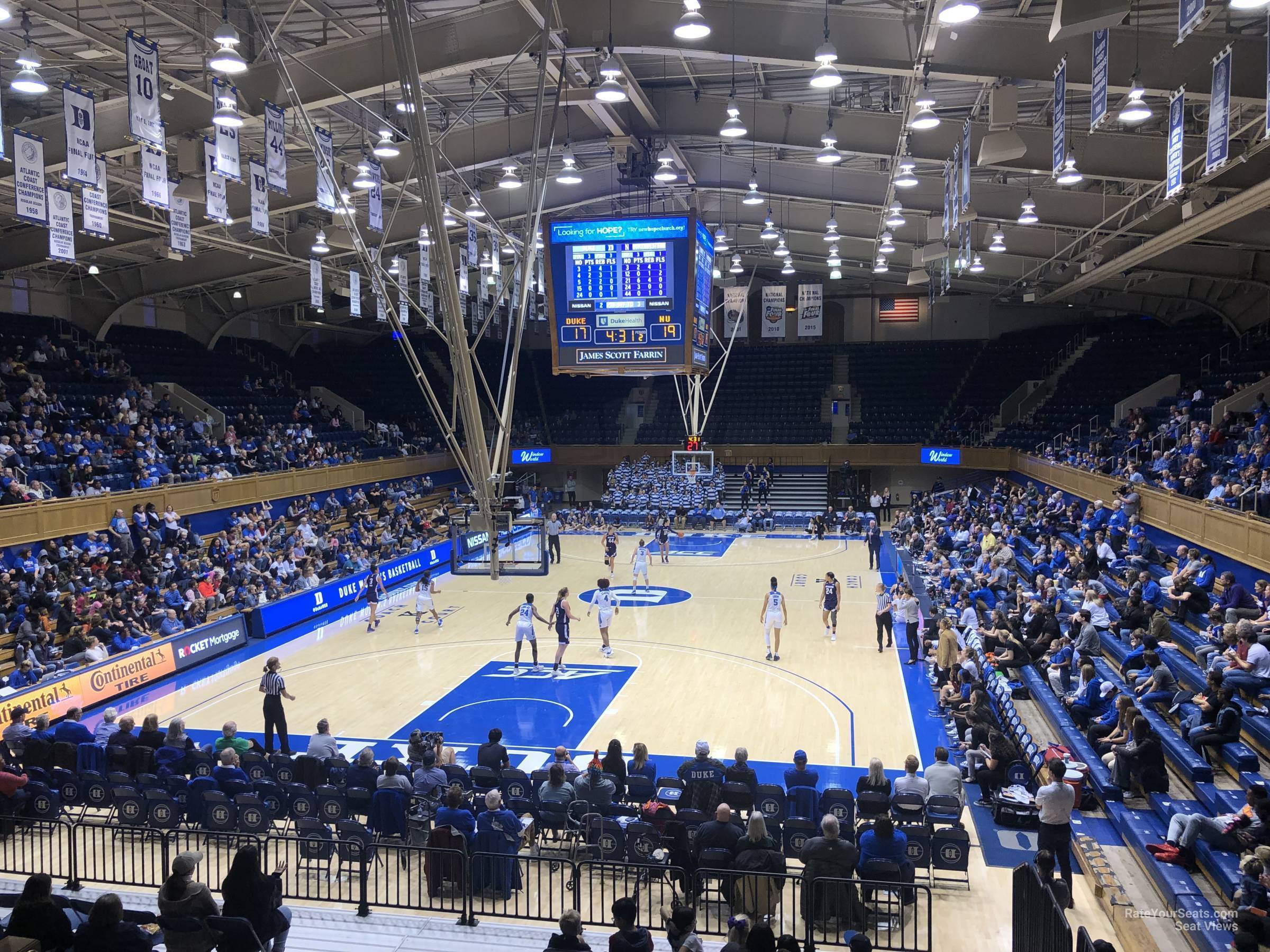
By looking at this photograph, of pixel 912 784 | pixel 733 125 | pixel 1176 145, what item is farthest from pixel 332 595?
pixel 1176 145

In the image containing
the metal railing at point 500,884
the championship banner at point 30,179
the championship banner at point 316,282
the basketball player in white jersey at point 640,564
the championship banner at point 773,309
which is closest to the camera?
the metal railing at point 500,884

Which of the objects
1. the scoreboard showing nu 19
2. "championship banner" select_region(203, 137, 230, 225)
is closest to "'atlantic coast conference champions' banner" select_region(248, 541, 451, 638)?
"championship banner" select_region(203, 137, 230, 225)

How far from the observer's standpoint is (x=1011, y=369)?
45.3m

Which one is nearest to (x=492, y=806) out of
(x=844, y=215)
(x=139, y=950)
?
(x=139, y=950)

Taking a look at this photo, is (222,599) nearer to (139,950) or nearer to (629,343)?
(629,343)

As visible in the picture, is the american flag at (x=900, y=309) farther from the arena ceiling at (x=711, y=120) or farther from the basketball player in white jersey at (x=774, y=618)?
the basketball player in white jersey at (x=774, y=618)

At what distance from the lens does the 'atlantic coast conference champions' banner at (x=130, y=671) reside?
15.7 m

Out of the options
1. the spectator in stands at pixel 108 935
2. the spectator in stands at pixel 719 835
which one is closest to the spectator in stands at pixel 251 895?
the spectator in stands at pixel 108 935

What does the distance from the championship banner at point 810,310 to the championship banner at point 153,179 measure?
2423cm

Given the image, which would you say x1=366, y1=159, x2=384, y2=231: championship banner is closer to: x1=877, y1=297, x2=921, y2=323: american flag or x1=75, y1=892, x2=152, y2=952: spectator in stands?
x1=75, y1=892, x2=152, y2=952: spectator in stands

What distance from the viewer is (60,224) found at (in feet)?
54.3

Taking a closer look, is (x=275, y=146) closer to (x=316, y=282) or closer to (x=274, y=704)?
(x=274, y=704)

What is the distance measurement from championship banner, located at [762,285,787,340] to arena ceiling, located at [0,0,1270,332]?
2701 millimetres

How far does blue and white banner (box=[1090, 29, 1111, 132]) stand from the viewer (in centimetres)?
1167
